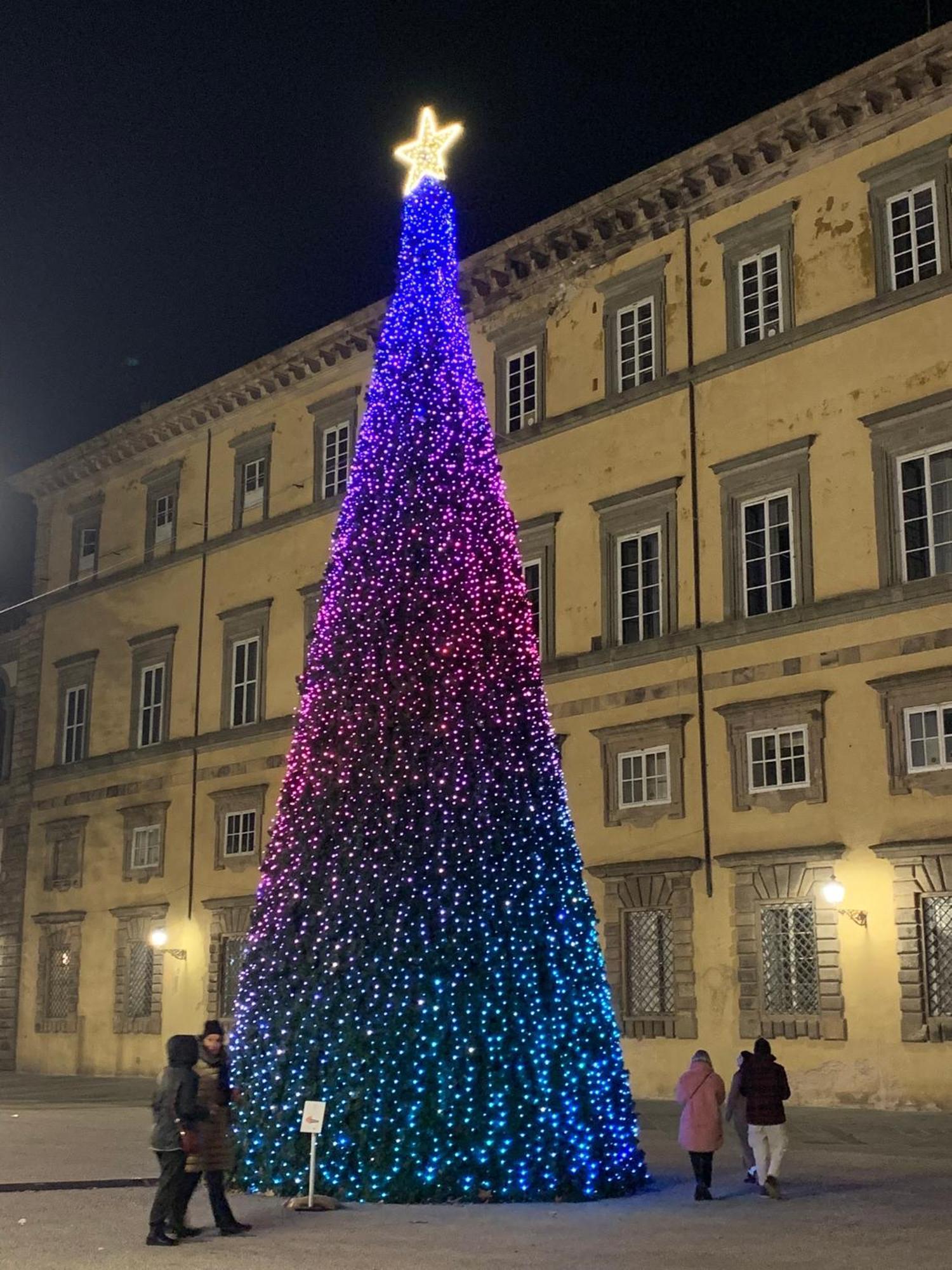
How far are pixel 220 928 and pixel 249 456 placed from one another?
10.4 m

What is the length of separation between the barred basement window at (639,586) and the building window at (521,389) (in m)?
3.64

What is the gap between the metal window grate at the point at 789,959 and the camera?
22.2 meters

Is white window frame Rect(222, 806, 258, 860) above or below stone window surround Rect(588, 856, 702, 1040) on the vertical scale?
above

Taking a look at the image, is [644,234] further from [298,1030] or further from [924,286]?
[298,1030]

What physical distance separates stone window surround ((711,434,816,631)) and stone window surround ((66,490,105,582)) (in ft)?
62.5

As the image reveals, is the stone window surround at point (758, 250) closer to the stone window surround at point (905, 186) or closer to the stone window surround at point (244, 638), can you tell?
the stone window surround at point (905, 186)

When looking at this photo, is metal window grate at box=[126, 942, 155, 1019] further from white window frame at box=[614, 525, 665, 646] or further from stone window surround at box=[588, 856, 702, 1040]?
white window frame at box=[614, 525, 665, 646]

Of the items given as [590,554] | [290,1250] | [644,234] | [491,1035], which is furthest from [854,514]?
[290,1250]

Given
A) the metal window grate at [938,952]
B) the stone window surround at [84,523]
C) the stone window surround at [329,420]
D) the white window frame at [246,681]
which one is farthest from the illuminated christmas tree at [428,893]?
the stone window surround at [84,523]

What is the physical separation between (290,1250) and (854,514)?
616 inches

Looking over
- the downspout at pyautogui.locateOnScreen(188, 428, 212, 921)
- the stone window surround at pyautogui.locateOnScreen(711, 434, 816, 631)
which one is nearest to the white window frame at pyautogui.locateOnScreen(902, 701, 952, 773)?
the stone window surround at pyautogui.locateOnScreen(711, 434, 816, 631)

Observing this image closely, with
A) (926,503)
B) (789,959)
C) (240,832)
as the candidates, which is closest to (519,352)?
(926,503)

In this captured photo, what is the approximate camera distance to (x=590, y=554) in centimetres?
2659

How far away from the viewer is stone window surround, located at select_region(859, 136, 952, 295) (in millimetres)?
22625
